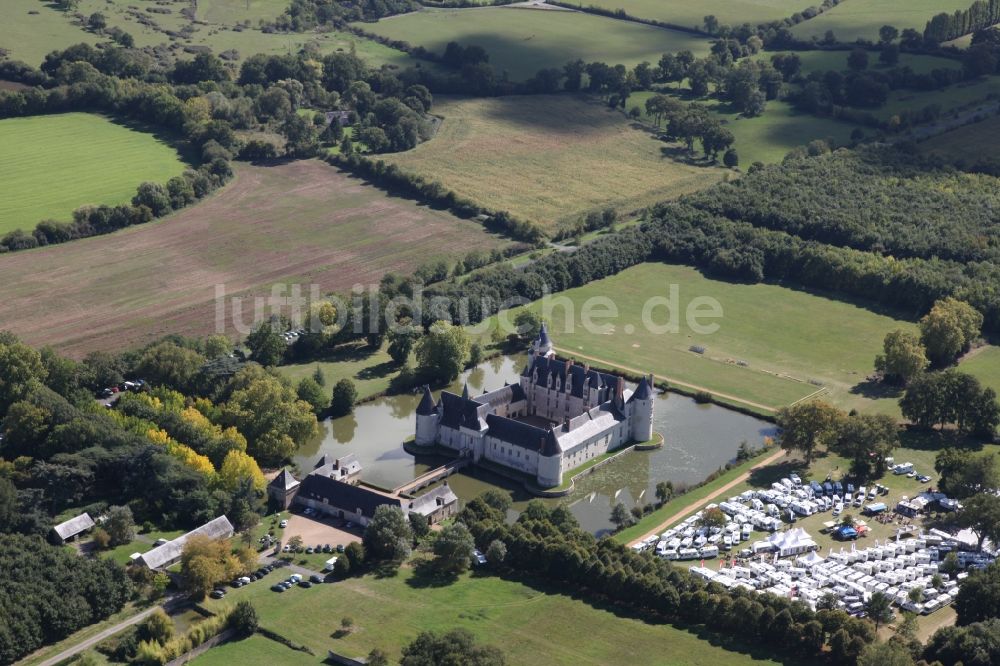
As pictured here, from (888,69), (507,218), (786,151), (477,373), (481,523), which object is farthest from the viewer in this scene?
(888,69)

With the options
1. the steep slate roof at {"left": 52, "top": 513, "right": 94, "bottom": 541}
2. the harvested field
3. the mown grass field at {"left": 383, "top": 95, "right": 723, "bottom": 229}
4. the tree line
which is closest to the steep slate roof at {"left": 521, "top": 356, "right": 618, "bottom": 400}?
the tree line

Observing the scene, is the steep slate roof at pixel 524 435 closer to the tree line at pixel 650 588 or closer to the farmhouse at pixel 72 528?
the tree line at pixel 650 588

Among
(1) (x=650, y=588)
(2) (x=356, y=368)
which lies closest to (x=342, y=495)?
(1) (x=650, y=588)

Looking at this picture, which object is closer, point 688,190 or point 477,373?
point 477,373

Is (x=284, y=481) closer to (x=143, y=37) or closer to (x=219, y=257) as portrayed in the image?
(x=219, y=257)

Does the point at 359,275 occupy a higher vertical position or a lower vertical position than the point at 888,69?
lower

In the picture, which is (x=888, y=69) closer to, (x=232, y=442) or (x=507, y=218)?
(x=507, y=218)

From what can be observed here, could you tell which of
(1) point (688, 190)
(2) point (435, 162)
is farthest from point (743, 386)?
(2) point (435, 162)
